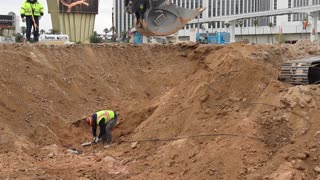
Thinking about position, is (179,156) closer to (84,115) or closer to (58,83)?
(84,115)

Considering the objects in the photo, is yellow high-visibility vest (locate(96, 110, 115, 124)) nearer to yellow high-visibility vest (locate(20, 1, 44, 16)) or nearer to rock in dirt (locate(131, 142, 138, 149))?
rock in dirt (locate(131, 142, 138, 149))

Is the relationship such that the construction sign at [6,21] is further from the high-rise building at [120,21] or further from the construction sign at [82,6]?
the high-rise building at [120,21]

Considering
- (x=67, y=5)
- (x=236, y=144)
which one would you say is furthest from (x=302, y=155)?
(x=67, y=5)

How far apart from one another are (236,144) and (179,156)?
4.17ft

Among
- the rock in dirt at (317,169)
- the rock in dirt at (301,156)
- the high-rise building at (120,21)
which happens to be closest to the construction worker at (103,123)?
the rock in dirt at (301,156)

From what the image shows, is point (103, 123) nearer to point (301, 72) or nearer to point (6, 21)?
point (301, 72)

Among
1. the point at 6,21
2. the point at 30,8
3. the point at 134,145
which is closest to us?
the point at 134,145

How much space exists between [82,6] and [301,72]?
43.8m

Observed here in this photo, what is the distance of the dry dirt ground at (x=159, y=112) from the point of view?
8.85m

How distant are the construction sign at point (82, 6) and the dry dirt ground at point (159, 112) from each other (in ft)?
118

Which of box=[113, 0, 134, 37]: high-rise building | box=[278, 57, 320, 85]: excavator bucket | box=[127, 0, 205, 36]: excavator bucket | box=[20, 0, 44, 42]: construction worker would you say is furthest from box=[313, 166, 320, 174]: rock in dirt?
box=[113, 0, 134, 37]: high-rise building

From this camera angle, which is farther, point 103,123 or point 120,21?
point 120,21

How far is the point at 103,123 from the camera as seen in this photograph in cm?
1202

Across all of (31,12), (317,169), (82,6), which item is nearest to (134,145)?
(317,169)
